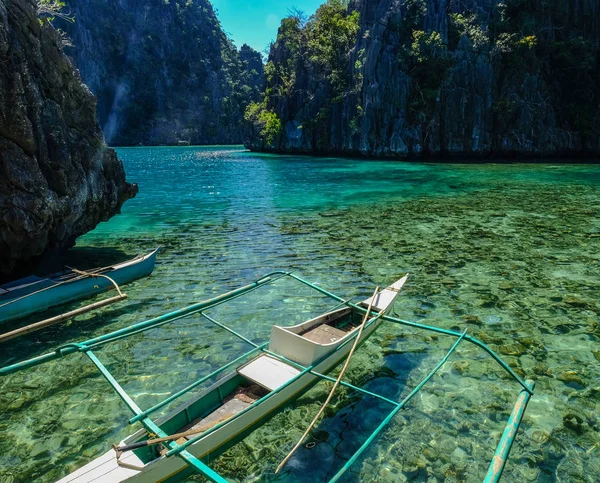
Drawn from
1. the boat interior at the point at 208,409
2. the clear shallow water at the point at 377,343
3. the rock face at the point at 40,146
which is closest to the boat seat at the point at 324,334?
the clear shallow water at the point at 377,343

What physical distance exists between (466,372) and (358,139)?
6697cm


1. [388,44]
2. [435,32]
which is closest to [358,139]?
[388,44]

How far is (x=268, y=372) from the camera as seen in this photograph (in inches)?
294

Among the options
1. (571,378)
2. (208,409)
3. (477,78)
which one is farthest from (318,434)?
(477,78)

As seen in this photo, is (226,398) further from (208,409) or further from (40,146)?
(40,146)

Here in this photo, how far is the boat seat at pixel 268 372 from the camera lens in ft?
23.5

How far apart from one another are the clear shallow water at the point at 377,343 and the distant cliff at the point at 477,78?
41032mm

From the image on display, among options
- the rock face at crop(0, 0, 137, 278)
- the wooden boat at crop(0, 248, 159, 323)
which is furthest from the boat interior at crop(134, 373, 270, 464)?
the rock face at crop(0, 0, 137, 278)

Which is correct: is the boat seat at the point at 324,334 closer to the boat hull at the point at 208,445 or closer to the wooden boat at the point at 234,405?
the wooden boat at the point at 234,405

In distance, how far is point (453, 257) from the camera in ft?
Result: 52.7

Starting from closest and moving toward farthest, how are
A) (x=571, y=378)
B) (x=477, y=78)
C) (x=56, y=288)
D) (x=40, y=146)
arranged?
(x=571, y=378), (x=56, y=288), (x=40, y=146), (x=477, y=78)

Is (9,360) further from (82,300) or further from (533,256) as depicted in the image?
(533,256)

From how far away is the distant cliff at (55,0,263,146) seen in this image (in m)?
153

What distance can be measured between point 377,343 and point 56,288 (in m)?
10.2
